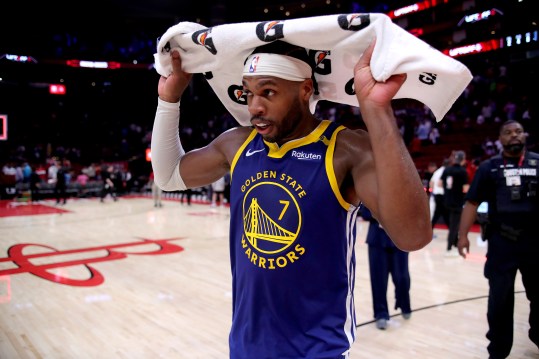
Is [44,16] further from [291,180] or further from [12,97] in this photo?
[291,180]

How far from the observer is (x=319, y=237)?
141 centimetres

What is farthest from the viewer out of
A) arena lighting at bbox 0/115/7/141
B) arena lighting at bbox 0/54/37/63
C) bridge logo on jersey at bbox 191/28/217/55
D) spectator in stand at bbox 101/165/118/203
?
arena lighting at bbox 0/54/37/63

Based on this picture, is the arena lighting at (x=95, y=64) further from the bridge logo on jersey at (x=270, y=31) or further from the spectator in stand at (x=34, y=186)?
the bridge logo on jersey at (x=270, y=31)

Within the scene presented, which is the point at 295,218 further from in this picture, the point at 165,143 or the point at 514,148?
the point at 514,148

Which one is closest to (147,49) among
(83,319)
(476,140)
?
(476,140)

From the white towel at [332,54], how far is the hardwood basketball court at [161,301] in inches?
112

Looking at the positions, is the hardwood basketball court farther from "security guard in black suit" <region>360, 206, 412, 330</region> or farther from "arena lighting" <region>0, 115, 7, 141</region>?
"arena lighting" <region>0, 115, 7, 141</region>

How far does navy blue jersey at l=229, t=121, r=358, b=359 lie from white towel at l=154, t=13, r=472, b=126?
0.26 metres

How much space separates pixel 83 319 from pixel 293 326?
395cm

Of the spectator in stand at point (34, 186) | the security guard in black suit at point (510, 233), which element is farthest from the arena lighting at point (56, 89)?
the security guard in black suit at point (510, 233)

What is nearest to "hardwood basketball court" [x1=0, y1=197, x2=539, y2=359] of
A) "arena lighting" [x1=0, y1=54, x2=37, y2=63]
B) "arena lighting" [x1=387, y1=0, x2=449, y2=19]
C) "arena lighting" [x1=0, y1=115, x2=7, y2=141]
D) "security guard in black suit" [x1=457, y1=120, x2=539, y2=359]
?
"security guard in black suit" [x1=457, y1=120, x2=539, y2=359]

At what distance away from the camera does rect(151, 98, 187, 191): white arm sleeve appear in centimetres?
181

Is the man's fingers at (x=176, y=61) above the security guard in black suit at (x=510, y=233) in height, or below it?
above

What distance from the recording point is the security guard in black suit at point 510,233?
3.57m
